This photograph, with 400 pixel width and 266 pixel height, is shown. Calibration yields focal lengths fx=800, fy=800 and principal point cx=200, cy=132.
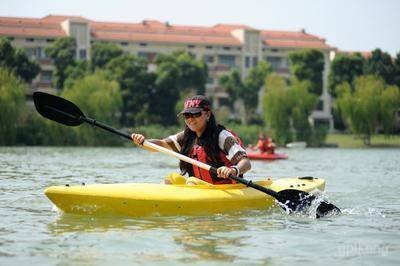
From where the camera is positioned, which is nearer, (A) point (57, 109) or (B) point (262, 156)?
(A) point (57, 109)

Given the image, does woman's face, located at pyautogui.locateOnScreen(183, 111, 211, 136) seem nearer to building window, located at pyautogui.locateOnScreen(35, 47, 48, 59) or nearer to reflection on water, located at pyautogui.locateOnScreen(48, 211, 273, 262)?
reflection on water, located at pyautogui.locateOnScreen(48, 211, 273, 262)

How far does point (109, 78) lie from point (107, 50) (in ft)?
21.9

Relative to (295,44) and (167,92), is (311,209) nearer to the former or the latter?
(167,92)

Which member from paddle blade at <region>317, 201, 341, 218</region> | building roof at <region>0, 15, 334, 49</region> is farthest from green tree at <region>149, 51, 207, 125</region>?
paddle blade at <region>317, 201, 341, 218</region>

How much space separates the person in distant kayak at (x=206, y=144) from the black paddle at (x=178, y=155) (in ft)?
0.67

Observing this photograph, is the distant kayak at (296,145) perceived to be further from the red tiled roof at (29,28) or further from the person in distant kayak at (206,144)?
the person in distant kayak at (206,144)

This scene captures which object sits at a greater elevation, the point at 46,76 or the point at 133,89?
the point at 46,76

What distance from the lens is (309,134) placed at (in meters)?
45.9

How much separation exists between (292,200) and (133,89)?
140ft

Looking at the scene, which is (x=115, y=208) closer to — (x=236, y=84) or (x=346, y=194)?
(x=346, y=194)

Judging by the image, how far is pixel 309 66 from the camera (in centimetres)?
5950

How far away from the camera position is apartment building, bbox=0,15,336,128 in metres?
66.0

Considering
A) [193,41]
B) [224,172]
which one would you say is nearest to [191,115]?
[224,172]

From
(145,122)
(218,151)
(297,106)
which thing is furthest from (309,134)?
(218,151)
